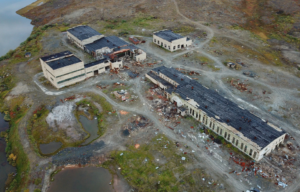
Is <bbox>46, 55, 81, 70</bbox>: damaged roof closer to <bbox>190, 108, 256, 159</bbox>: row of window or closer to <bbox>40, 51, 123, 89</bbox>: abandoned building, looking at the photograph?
<bbox>40, 51, 123, 89</bbox>: abandoned building

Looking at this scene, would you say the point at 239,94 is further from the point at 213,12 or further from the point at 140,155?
the point at 213,12

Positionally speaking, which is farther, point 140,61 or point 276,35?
point 276,35

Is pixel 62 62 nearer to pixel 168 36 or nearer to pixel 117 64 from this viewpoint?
pixel 117 64

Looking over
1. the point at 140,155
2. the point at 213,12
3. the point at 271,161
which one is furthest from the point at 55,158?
the point at 213,12

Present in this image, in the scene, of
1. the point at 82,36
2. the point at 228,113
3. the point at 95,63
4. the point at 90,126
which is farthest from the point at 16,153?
the point at 82,36

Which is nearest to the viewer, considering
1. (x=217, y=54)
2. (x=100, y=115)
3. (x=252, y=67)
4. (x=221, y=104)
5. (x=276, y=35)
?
(x=221, y=104)

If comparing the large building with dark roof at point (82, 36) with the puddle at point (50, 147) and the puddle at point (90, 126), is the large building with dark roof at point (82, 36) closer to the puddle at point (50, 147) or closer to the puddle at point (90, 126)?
the puddle at point (90, 126)
